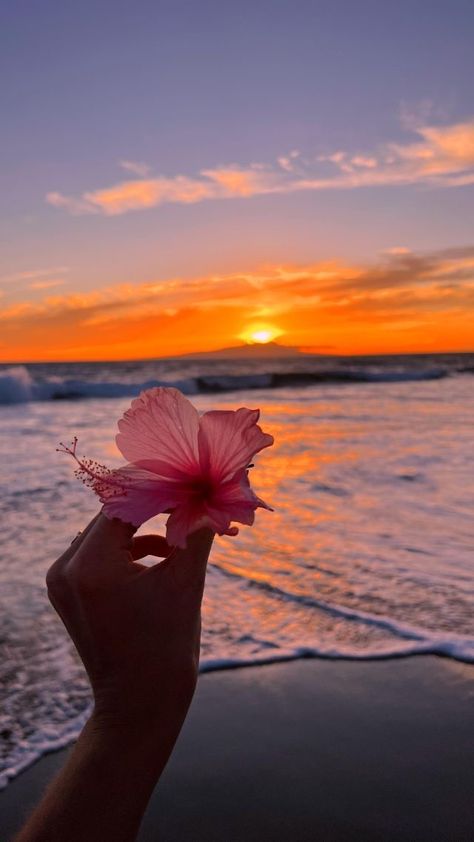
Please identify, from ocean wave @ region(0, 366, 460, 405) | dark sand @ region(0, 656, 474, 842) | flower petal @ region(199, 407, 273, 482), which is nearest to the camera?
flower petal @ region(199, 407, 273, 482)

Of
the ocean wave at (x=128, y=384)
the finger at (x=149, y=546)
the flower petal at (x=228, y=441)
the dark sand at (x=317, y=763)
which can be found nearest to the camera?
the flower petal at (x=228, y=441)

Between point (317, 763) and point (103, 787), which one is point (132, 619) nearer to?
point (103, 787)

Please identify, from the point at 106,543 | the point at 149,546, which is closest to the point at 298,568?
the point at 149,546

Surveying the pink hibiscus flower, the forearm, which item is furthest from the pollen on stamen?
the forearm

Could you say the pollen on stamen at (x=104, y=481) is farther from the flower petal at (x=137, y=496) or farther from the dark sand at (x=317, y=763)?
the dark sand at (x=317, y=763)

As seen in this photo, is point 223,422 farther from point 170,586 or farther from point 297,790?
point 297,790

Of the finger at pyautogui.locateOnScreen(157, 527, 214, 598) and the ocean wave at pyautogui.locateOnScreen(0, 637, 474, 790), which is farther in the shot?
the ocean wave at pyautogui.locateOnScreen(0, 637, 474, 790)

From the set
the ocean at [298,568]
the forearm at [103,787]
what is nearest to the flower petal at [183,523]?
the forearm at [103,787]

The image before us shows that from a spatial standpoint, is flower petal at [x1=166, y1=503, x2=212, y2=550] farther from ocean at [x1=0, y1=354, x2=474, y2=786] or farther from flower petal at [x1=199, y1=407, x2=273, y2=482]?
ocean at [x1=0, y1=354, x2=474, y2=786]
